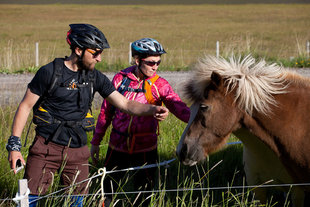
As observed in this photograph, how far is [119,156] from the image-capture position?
13.9 feet

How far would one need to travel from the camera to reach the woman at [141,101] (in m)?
4.12

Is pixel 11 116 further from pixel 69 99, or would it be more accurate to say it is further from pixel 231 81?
pixel 231 81

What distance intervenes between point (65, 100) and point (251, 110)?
1462 millimetres

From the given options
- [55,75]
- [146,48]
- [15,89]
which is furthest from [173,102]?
[15,89]

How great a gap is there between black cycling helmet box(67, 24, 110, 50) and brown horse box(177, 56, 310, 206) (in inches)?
32.3

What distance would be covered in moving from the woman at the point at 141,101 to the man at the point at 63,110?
564 mm

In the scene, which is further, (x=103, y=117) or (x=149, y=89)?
(x=103, y=117)

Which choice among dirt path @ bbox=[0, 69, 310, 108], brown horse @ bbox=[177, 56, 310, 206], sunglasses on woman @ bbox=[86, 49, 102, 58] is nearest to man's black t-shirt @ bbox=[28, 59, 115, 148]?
sunglasses on woman @ bbox=[86, 49, 102, 58]

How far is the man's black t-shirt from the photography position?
340 centimetres

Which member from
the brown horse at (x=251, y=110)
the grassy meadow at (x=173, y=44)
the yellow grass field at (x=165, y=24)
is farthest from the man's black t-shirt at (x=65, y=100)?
the yellow grass field at (x=165, y=24)

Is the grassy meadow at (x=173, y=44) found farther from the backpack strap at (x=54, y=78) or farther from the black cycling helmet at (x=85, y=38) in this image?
the black cycling helmet at (x=85, y=38)

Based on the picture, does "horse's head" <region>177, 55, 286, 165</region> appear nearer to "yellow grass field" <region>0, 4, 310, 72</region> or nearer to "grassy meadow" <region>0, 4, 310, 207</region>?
"grassy meadow" <region>0, 4, 310, 207</region>

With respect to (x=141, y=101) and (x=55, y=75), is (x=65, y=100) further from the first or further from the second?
(x=141, y=101)

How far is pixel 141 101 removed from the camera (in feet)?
13.6
